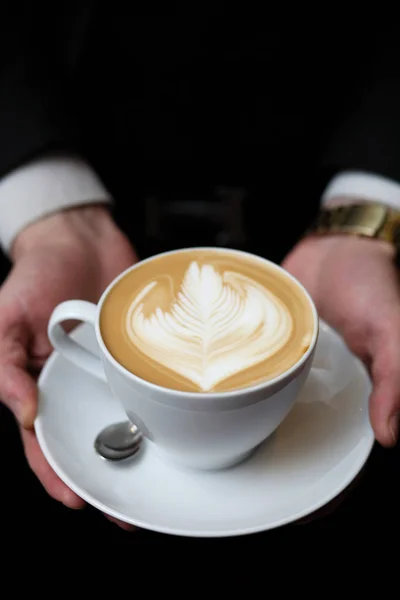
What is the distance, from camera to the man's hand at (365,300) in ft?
2.43

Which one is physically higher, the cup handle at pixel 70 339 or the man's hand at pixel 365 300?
the cup handle at pixel 70 339

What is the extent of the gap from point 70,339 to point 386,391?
0.38 m

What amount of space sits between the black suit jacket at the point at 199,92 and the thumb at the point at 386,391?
1.53 feet

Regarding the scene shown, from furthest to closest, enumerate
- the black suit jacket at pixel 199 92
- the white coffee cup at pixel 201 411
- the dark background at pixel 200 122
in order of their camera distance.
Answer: the black suit jacket at pixel 199 92 < the dark background at pixel 200 122 < the white coffee cup at pixel 201 411

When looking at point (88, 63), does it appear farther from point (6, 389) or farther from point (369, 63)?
point (6, 389)

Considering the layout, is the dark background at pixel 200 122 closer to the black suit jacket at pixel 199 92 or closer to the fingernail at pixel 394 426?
the black suit jacket at pixel 199 92

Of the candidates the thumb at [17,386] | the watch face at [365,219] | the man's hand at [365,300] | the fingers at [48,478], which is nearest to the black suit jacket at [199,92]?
the watch face at [365,219]

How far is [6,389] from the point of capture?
2.54ft

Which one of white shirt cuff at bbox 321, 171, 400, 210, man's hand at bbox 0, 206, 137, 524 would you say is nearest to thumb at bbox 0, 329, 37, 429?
man's hand at bbox 0, 206, 137, 524

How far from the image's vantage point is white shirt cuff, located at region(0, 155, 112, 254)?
111 cm

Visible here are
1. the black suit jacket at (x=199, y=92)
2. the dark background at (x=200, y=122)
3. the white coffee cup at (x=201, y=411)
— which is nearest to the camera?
the white coffee cup at (x=201, y=411)

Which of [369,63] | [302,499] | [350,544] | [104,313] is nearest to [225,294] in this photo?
[104,313]

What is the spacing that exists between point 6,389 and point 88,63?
0.68 metres

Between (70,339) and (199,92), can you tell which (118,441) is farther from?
(199,92)
